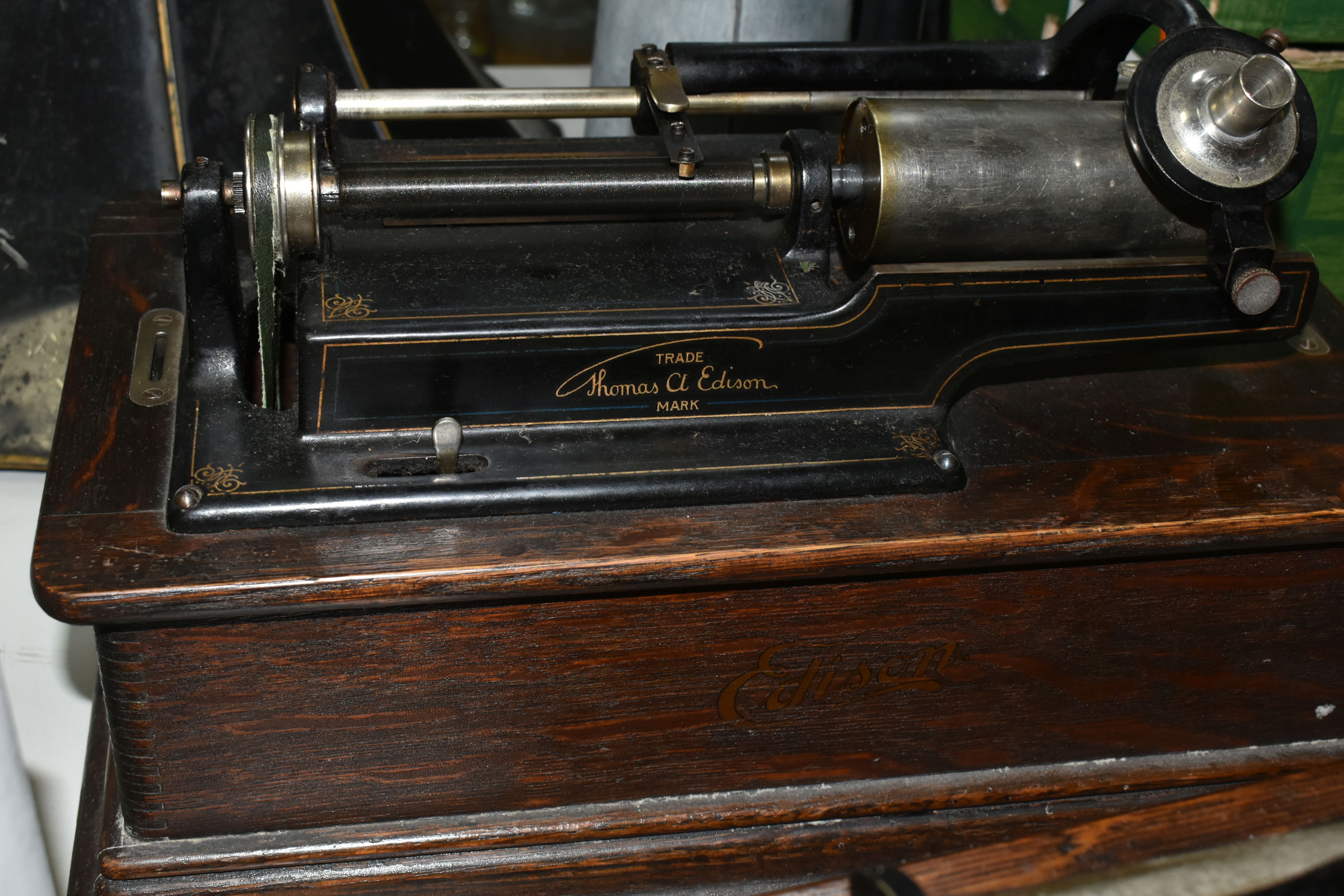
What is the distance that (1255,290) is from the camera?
3.99 feet

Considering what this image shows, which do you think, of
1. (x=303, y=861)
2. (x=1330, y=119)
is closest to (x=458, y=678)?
(x=303, y=861)

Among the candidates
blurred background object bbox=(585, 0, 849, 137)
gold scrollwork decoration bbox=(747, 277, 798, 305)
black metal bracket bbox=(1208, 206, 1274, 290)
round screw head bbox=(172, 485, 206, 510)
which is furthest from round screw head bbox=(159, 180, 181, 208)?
black metal bracket bbox=(1208, 206, 1274, 290)

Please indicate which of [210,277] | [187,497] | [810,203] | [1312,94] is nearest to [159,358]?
[210,277]

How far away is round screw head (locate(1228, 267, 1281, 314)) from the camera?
1201mm

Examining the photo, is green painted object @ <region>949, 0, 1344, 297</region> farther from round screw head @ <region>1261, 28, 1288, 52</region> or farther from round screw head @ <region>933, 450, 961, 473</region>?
round screw head @ <region>933, 450, 961, 473</region>

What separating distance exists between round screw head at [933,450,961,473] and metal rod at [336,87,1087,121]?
0.36m

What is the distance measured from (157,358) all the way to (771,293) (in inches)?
24.8

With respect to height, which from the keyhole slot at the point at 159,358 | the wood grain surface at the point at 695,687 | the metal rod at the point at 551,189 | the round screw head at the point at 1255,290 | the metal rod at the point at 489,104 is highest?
the metal rod at the point at 489,104

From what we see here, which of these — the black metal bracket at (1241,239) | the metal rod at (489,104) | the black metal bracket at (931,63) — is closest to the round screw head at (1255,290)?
the black metal bracket at (1241,239)

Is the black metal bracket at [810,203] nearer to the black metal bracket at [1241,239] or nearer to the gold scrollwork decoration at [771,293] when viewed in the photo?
the gold scrollwork decoration at [771,293]

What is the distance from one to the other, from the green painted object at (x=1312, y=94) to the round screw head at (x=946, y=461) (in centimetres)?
67

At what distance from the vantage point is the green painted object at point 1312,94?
1.61 metres

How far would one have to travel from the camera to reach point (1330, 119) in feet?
5.58

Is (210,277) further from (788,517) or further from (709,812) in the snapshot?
(709,812)
